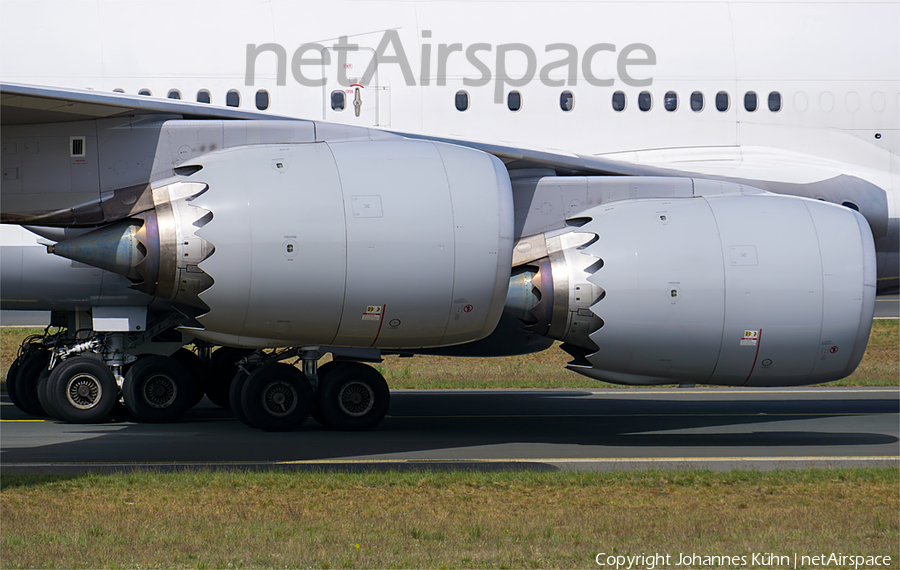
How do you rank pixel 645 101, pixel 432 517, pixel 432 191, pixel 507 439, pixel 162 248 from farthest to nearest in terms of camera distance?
pixel 645 101
pixel 507 439
pixel 432 191
pixel 162 248
pixel 432 517

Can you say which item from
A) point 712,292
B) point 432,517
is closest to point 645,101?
point 712,292

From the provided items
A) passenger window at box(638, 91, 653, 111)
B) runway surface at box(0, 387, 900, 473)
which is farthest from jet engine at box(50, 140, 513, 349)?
passenger window at box(638, 91, 653, 111)

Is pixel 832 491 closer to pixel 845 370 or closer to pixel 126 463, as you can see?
pixel 845 370

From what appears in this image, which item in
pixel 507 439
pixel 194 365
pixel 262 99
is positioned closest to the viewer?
pixel 507 439

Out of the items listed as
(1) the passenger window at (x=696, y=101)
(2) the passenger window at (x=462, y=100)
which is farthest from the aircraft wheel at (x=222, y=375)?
(1) the passenger window at (x=696, y=101)

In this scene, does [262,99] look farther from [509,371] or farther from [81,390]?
[509,371]

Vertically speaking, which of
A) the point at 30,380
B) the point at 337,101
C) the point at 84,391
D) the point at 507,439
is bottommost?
the point at 507,439

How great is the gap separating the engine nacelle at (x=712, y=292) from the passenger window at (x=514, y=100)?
248 cm

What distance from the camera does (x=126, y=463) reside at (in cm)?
1118

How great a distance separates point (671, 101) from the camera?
14.4 m

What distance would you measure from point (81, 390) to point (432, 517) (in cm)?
789

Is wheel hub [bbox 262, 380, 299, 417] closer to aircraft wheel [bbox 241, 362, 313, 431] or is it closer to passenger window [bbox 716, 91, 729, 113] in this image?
aircraft wheel [bbox 241, 362, 313, 431]

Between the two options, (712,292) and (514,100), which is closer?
(712,292)

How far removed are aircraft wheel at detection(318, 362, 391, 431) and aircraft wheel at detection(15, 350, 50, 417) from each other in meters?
5.64
